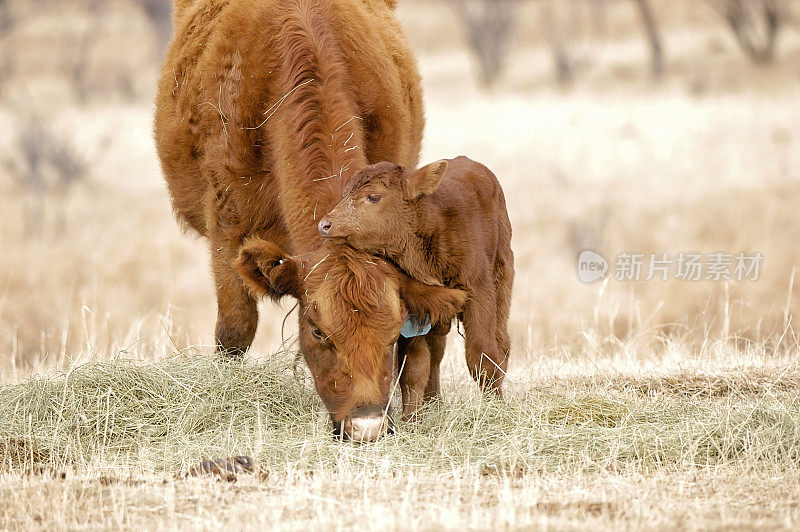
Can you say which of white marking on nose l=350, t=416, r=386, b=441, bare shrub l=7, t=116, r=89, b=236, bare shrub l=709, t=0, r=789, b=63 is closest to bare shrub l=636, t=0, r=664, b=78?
bare shrub l=709, t=0, r=789, b=63

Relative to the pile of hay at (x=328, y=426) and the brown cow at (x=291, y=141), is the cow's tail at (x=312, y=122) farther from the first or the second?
the pile of hay at (x=328, y=426)

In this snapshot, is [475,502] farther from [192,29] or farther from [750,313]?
[750,313]

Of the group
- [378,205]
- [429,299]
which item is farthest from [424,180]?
[429,299]

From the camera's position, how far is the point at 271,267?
15.7 feet

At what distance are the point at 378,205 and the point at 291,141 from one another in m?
0.84

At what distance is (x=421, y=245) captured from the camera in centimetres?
494

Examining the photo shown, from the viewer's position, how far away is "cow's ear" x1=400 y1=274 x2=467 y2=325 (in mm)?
4812

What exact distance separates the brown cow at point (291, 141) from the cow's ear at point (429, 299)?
14 mm

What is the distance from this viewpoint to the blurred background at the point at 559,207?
30.8 ft

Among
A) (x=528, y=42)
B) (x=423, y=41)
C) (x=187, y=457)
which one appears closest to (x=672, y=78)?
(x=528, y=42)

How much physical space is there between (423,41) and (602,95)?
19.8m

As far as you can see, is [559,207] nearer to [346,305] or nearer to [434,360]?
[434,360]

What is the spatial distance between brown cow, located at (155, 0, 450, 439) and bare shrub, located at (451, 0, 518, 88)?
2580 centimetres

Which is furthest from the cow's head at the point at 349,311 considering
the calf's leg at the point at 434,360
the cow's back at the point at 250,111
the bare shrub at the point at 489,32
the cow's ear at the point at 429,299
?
the bare shrub at the point at 489,32
